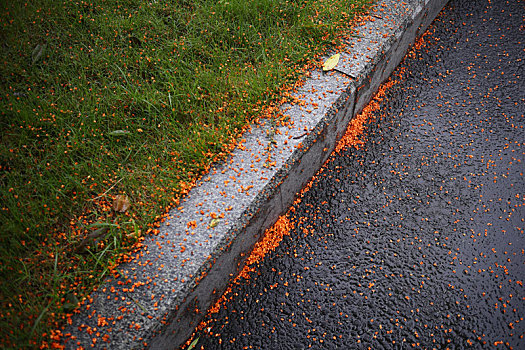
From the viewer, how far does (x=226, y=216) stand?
6.36ft

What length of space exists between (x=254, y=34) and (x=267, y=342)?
2.19 metres

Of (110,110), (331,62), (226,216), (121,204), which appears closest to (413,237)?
(226,216)

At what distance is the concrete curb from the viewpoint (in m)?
1.67

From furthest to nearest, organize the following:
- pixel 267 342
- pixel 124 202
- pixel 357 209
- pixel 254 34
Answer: pixel 254 34 < pixel 357 209 < pixel 124 202 < pixel 267 342

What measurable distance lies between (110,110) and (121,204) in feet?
2.47

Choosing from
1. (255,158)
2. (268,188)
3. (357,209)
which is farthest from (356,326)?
(255,158)

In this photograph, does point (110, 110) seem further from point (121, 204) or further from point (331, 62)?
point (331, 62)

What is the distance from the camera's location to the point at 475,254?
2.09m

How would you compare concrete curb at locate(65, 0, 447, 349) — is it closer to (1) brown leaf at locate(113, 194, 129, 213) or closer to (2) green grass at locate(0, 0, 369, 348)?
(2) green grass at locate(0, 0, 369, 348)

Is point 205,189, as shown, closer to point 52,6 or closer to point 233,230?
point 233,230

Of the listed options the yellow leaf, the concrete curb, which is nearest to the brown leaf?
the concrete curb

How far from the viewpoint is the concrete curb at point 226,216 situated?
1.67 meters

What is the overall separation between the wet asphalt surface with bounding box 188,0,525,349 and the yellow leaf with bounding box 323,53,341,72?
0.53m

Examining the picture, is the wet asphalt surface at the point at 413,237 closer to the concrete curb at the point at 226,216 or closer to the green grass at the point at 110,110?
the concrete curb at the point at 226,216
